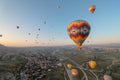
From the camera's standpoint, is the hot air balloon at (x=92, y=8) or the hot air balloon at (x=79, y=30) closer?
the hot air balloon at (x=79, y=30)

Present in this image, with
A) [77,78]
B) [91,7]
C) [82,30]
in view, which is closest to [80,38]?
[82,30]

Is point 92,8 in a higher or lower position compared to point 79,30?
higher

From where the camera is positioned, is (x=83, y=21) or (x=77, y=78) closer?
(x=83, y=21)

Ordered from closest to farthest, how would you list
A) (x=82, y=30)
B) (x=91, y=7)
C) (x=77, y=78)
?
1. (x=82, y=30)
2. (x=91, y=7)
3. (x=77, y=78)

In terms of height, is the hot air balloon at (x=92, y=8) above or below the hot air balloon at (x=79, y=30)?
above

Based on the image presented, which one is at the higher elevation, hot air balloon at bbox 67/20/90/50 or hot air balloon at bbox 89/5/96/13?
hot air balloon at bbox 89/5/96/13

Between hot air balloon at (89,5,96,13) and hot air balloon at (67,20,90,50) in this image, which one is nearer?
hot air balloon at (67,20,90,50)

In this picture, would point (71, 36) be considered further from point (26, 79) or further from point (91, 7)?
point (26, 79)

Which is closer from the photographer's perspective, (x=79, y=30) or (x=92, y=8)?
(x=79, y=30)
